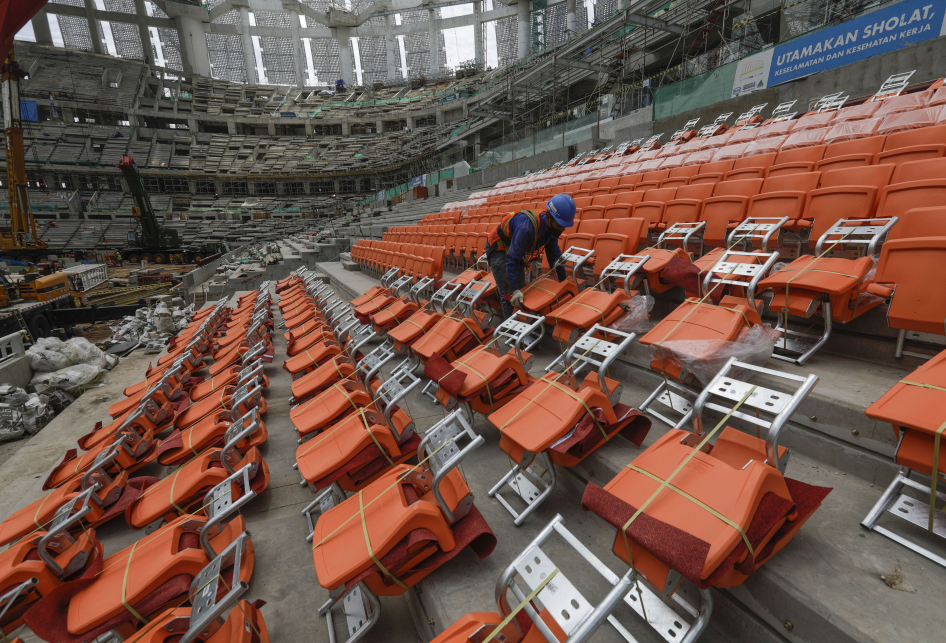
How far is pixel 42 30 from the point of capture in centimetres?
3872

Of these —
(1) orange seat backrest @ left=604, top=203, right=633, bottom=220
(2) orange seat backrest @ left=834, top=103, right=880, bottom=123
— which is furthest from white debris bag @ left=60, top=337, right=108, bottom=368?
(2) orange seat backrest @ left=834, top=103, right=880, bottom=123

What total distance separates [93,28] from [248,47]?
48.1 feet

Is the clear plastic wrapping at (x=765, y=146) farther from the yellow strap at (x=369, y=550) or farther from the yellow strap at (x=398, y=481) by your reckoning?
the yellow strap at (x=369, y=550)

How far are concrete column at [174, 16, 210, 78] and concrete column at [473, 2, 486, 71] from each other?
1284 inches

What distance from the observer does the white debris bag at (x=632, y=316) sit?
3057mm

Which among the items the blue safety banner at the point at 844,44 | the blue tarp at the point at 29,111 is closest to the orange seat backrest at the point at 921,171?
the blue safety banner at the point at 844,44

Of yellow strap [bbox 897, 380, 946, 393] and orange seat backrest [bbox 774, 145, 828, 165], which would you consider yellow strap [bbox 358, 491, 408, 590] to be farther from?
orange seat backrest [bbox 774, 145, 828, 165]

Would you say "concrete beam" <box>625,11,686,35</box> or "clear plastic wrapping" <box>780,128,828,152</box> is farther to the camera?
"concrete beam" <box>625,11,686,35</box>

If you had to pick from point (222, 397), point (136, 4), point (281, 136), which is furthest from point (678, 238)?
point (136, 4)

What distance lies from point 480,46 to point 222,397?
55.2 m

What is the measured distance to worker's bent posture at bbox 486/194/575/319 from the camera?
3.63m

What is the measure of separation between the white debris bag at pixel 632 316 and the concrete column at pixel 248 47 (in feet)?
205

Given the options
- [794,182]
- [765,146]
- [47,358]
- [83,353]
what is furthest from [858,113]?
[47,358]

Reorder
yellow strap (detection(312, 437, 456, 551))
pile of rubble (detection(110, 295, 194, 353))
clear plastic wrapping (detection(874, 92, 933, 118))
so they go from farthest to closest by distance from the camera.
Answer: pile of rubble (detection(110, 295, 194, 353)) → clear plastic wrapping (detection(874, 92, 933, 118)) → yellow strap (detection(312, 437, 456, 551))
